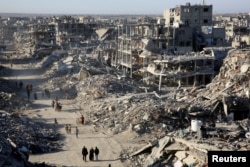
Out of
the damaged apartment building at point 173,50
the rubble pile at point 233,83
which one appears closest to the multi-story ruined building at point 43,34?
the damaged apartment building at point 173,50

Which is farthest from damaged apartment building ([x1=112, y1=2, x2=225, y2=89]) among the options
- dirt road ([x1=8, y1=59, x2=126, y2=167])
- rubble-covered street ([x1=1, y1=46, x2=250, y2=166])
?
dirt road ([x1=8, y1=59, x2=126, y2=167])

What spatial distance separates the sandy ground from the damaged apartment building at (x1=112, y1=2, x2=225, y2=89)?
1113 cm

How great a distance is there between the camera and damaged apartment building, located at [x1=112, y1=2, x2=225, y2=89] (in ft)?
139

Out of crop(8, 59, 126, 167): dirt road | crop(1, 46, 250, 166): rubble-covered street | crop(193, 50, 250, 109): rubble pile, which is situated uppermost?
crop(193, 50, 250, 109): rubble pile

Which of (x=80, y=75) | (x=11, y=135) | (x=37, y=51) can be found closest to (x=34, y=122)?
(x=11, y=135)

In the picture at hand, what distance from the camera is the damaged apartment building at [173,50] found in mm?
42469

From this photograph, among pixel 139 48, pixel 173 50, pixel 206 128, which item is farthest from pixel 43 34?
pixel 206 128

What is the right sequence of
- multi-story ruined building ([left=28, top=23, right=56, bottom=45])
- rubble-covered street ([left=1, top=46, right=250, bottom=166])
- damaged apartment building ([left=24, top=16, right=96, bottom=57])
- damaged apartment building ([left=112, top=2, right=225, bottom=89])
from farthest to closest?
multi-story ruined building ([left=28, top=23, right=56, bottom=45]) → damaged apartment building ([left=24, top=16, right=96, bottom=57]) → damaged apartment building ([left=112, top=2, right=225, bottom=89]) → rubble-covered street ([left=1, top=46, right=250, bottom=166])

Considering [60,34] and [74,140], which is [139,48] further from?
Result: [60,34]

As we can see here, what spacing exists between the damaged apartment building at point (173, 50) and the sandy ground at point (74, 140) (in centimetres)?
1113

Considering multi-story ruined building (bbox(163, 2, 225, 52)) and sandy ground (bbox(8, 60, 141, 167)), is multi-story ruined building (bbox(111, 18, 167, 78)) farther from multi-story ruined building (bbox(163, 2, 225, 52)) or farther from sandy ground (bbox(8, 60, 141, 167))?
sandy ground (bbox(8, 60, 141, 167))

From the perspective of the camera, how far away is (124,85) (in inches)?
1486

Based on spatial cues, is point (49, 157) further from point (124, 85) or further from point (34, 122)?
point (124, 85)

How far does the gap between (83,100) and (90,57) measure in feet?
74.3
